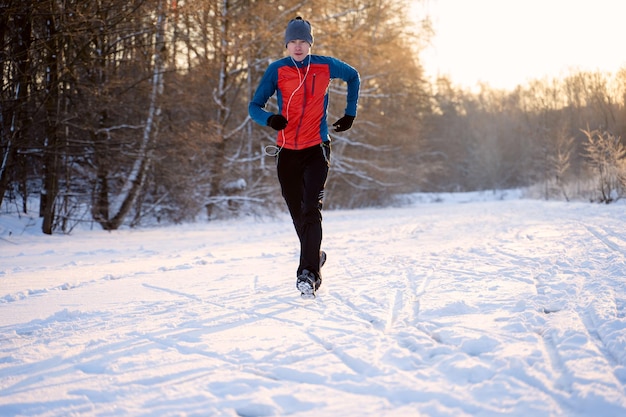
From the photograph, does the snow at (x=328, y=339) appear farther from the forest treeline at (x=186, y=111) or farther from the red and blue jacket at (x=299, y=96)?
the forest treeline at (x=186, y=111)

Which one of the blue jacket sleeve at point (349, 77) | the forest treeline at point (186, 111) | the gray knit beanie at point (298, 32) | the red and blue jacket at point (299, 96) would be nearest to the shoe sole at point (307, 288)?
the red and blue jacket at point (299, 96)

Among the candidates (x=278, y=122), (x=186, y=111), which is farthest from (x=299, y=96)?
(x=186, y=111)

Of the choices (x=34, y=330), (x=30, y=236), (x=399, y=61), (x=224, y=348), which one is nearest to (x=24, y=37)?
(x=30, y=236)

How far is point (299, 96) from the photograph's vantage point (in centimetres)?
371

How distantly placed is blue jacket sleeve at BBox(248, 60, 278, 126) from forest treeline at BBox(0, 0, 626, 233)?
4.85m

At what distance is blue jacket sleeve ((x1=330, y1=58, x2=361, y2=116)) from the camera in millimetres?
3838

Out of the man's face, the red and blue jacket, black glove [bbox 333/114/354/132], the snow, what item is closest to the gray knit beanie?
the man's face

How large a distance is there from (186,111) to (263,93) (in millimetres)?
9258

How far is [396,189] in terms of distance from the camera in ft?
75.9

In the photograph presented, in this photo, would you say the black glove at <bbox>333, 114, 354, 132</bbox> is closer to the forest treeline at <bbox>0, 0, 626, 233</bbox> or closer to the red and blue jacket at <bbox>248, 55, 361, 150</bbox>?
the red and blue jacket at <bbox>248, 55, 361, 150</bbox>

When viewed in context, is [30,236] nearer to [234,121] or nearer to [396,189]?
[234,121]

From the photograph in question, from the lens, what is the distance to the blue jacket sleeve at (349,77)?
3.84m

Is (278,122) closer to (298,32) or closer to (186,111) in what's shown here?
(298,32)

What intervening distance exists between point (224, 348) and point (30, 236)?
7634 millimetres
